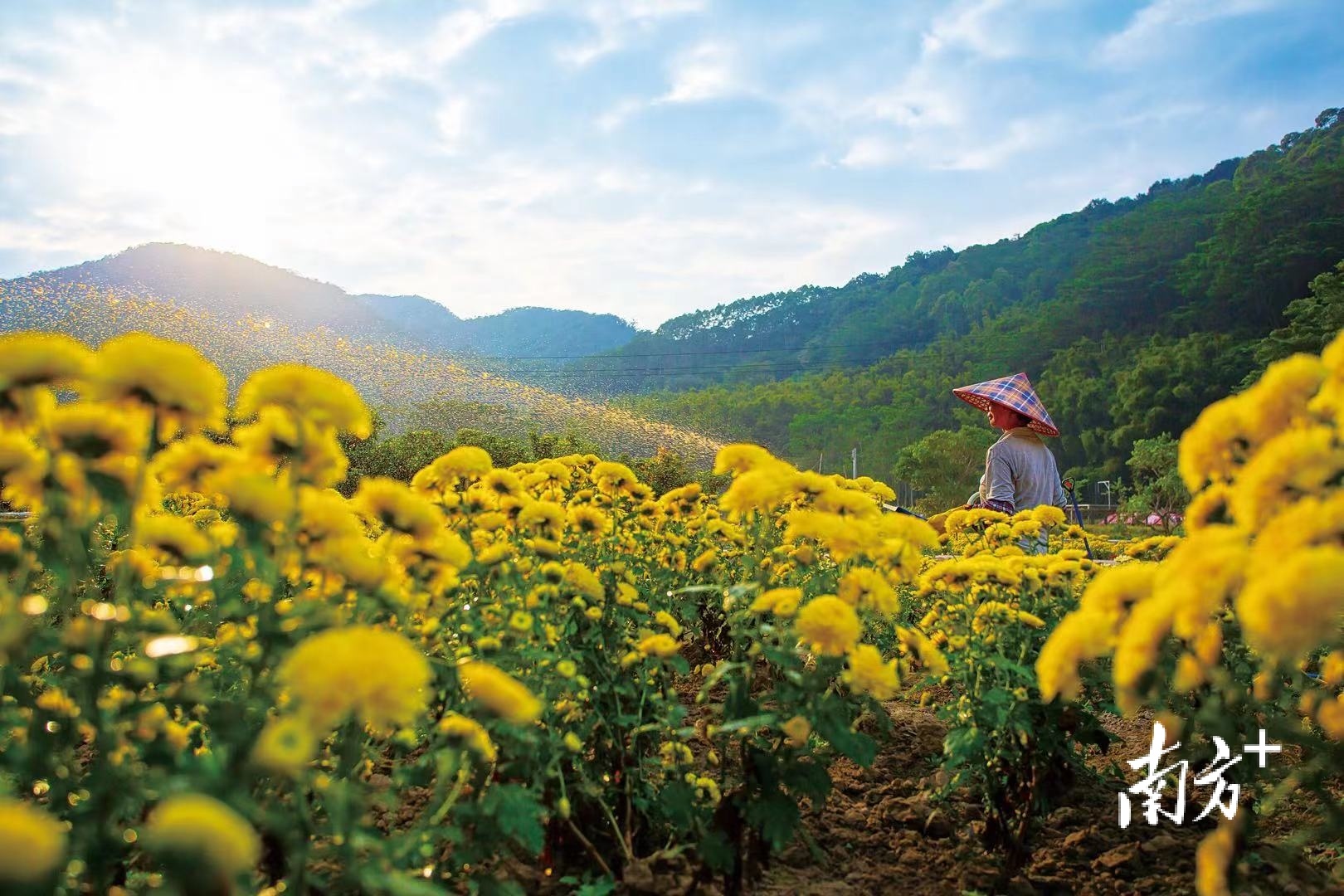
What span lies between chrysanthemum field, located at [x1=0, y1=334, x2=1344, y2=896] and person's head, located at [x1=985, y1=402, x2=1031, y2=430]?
1.91 meters

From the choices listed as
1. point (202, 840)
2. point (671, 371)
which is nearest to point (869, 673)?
Result: point (202, 840)

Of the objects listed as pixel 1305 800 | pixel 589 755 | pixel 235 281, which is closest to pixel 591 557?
pixel 589 755

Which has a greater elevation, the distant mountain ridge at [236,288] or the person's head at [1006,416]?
the distant mountain ridge at [236,288]

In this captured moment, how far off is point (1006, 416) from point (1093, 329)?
48.5m

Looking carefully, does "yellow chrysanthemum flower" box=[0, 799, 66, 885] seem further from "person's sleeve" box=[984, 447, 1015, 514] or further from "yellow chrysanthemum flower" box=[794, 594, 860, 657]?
"person's sleeve" box=[984, 447, 1015, 514]

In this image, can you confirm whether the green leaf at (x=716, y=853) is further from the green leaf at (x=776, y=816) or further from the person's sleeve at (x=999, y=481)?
the person's sleeve at (x=999, y=481)

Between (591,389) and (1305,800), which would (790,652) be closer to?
(1305,800)

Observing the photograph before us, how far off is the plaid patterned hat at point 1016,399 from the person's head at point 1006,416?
0.02 meters

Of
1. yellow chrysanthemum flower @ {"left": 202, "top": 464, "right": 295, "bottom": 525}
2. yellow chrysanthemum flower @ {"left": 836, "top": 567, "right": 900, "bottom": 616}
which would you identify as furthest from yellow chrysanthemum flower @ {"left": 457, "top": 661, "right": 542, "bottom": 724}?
yellow chrysanthemum flower @ {"left": 836, "top": 567, "right": 900, "bottom": 616}

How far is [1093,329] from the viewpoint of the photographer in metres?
48.6

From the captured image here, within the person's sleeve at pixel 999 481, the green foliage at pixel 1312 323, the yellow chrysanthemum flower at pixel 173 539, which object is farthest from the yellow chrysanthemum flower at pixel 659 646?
the green foliage at pixel 1312 323

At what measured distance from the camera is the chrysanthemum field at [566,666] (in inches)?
45.1

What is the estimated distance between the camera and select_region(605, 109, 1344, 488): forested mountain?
37469 millimetres

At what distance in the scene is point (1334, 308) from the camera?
27.8m
